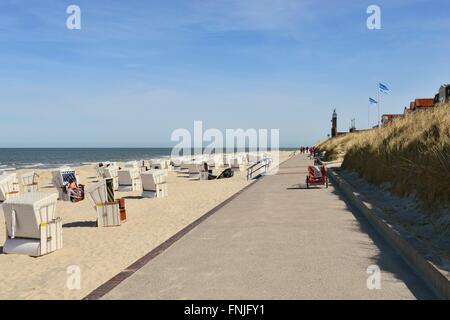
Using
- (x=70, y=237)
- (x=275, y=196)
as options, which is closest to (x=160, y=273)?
(x=70, y=237)

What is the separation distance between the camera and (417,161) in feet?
39.2

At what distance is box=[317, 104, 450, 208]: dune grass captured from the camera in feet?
31.6

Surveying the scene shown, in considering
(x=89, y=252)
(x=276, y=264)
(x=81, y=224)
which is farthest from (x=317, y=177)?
(x=276, y=264)

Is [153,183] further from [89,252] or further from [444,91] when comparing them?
[444,91]

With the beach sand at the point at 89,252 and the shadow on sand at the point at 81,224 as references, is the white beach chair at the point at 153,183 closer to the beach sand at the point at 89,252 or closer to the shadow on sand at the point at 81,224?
the beach sand at the point at 89,252

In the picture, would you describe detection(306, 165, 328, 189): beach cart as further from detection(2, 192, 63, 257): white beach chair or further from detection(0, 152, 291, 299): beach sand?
detection(2, 192, 63, 257): white beach chair

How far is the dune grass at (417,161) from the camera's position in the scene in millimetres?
9633

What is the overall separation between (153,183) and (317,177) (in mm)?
7470

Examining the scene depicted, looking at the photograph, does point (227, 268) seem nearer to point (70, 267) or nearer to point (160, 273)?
point (160, 273)

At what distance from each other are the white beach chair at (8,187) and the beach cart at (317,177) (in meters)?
13.0

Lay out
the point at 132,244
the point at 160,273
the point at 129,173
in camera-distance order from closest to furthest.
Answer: the point at 160,273
the point at 132,244
the point at 129,173

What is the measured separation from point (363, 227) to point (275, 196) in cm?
723

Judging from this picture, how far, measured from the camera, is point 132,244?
31.7 feet
